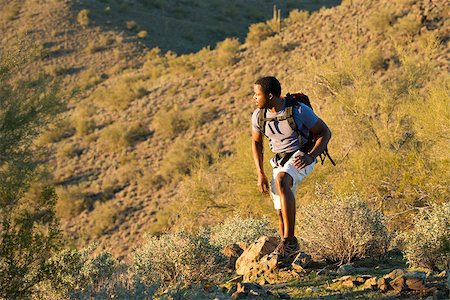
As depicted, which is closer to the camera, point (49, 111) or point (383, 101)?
point (49, 111)

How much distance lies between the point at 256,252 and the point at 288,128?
5.96 feet

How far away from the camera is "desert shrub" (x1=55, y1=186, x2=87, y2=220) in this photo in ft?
83.3

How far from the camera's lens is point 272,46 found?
31.4 m

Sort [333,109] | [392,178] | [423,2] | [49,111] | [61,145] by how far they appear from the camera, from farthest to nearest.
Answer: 1. [61,145]
2. [423,2]
3. [333,109]
4. [392,178]
5. [49,111]

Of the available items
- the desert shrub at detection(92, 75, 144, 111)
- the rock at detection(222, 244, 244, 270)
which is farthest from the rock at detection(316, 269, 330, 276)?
the desert shrub at detection(92, 75, 144, 111)

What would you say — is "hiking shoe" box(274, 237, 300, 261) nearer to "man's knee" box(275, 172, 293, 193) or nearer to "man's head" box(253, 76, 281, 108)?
"man's knee" box(275, 172, 293, 193)

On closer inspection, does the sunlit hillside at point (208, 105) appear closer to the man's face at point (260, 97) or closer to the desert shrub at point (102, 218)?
the desert shrub at point (102, 218)

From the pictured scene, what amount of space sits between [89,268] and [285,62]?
939 inches

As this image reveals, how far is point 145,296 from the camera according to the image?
194 inches

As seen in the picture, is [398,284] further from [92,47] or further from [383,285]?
[92,47]

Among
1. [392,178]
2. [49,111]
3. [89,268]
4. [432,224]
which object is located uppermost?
[49,111]

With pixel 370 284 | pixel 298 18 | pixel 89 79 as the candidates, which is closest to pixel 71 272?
pixel 370 284

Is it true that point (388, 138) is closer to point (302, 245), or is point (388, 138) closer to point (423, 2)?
point (302, 245)

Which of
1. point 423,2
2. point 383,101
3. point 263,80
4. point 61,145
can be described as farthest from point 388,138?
point 61,145
